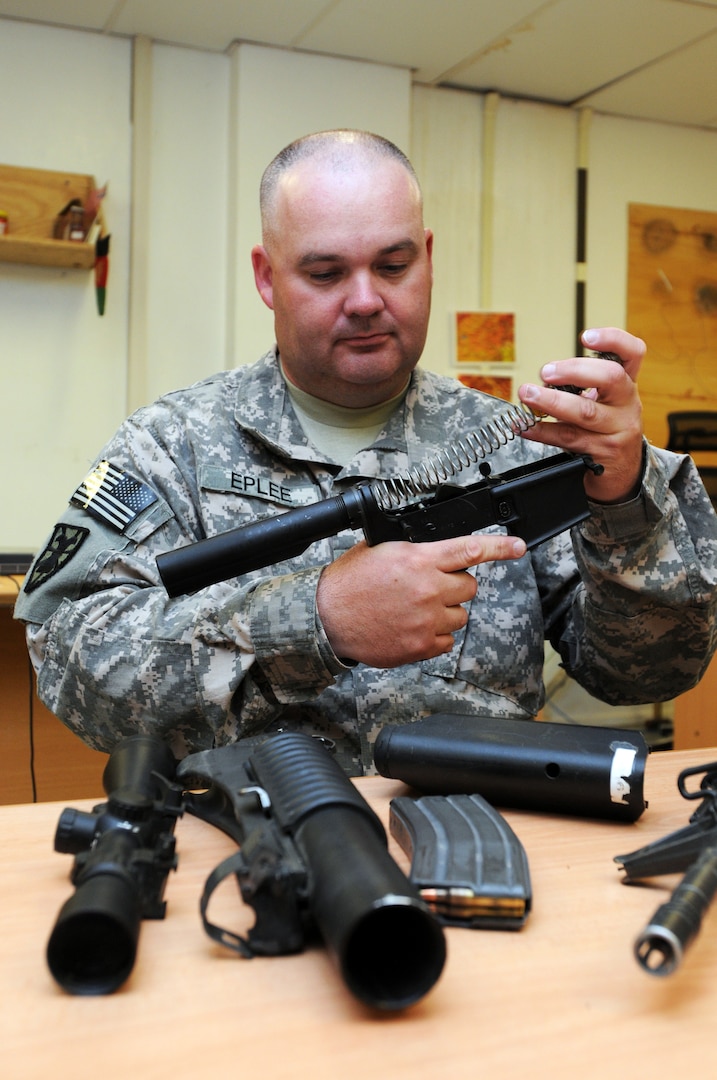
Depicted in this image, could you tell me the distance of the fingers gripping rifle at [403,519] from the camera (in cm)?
102

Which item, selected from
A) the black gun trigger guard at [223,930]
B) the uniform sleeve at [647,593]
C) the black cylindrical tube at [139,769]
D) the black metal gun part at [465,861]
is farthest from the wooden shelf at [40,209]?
the black gun trigger guard at [223,930]

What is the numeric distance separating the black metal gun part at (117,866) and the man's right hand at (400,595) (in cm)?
28

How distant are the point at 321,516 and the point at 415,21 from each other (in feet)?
9.71

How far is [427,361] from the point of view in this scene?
4.07 m

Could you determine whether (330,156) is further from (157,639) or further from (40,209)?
(40,209)

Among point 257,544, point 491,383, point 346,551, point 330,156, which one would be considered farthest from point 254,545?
point 491,383

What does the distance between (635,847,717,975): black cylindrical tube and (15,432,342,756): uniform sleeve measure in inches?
22.8

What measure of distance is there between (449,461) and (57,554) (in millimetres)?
648

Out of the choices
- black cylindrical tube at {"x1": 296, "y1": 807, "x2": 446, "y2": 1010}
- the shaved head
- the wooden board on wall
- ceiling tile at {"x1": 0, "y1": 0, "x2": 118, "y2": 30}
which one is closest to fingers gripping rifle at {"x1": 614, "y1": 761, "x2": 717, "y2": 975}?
black cylindrical tube at {"x1": 296, "y1": 807, "x2": 446, "y2": 1010}

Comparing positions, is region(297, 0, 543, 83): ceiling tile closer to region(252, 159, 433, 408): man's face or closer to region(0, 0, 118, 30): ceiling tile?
region(0, 0, 118, 30): ceiling tile

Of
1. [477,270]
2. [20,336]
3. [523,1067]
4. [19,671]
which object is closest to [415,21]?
[477,270]

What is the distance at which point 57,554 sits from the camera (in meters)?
1.42

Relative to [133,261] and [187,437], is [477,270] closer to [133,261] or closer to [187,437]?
[133,261]

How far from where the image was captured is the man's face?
4.80 ft
